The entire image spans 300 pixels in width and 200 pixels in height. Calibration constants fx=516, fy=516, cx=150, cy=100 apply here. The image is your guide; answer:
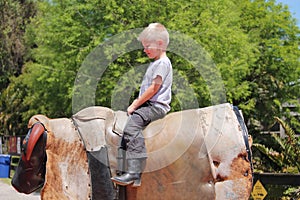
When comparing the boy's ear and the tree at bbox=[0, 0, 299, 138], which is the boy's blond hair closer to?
the boy's ear

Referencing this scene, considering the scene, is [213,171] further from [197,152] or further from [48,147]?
[48,147]

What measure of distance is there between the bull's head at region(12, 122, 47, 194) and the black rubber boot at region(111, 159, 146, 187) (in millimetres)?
705

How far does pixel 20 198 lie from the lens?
12.5m

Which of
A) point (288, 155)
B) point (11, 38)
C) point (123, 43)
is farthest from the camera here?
point (11, 38)

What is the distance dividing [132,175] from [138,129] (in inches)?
14.9

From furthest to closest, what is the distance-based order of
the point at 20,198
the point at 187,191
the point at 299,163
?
the point at 20,198 → the point at 299,163 → the point at 187,191

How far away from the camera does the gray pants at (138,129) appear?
4.20 meters

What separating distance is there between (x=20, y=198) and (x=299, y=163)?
21.6ft

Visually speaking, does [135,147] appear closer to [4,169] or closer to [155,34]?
[155,34]

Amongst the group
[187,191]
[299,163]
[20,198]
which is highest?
[187,191]

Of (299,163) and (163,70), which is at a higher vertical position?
(163,70)

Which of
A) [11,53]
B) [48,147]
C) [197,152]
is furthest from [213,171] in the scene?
[11,53]

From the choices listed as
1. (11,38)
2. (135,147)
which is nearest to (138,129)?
(135,147)

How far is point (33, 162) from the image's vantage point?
14.6ft
